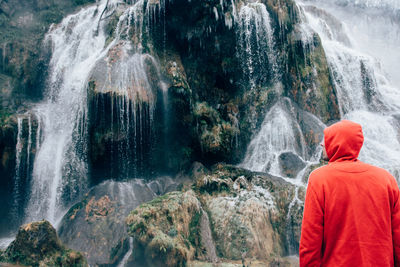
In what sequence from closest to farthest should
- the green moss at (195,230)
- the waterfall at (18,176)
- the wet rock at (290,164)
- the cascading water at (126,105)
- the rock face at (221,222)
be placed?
the rock face at (221,222), the green moss at (195,230), the wet rock at (290,164), the cascading water at (126,105), the waterfall at (18,176)

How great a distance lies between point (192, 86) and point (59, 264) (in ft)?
22.3

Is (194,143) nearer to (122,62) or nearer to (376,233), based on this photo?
(122,62)

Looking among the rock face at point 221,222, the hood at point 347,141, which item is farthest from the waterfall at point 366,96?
the hood at point 347,141

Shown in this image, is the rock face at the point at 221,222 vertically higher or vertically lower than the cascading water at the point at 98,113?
lower

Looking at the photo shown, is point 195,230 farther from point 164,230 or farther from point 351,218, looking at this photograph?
point 351,218

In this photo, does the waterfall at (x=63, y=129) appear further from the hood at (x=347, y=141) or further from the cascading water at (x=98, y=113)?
the hood at (x=347, y=141)

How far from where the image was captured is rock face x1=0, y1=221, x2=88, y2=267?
5605 mm

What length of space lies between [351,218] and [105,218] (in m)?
7.55

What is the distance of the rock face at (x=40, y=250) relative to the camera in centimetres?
561

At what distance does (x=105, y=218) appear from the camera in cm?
802

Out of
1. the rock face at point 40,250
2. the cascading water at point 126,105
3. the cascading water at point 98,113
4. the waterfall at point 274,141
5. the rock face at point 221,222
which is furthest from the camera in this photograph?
the waterfall at point 274,141

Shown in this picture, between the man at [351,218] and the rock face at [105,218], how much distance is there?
630 centimetres

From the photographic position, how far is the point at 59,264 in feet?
18.2

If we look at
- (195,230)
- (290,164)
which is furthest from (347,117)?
(195,230)
